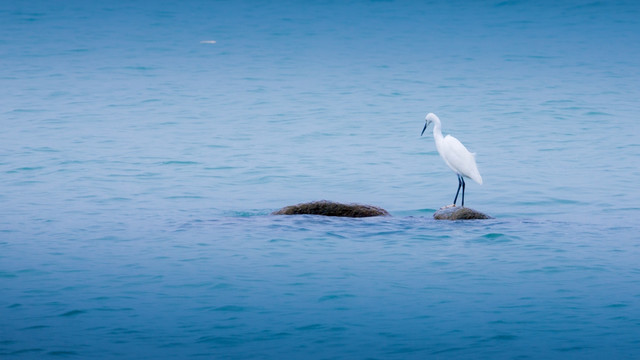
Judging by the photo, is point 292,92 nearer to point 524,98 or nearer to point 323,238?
point 524,98

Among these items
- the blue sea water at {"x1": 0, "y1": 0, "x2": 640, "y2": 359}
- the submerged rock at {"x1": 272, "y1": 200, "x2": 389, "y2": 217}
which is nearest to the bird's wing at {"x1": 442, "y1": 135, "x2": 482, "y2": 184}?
the blue sea water at {"x1": 0, "y1": 0, "x2": 640, "y2": 359}

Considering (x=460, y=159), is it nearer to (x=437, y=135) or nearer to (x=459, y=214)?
(x=437, y=135)

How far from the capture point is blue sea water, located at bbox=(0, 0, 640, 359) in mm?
8672

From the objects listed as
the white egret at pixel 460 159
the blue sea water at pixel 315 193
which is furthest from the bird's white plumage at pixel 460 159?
the blue sea water at pixel 315 193

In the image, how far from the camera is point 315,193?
14.9 metres

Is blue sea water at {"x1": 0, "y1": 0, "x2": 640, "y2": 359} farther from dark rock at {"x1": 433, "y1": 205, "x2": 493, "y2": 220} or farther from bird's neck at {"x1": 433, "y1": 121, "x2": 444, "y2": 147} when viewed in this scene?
bird's neck at {"x1": 433, "y1": 121, "x2": 444, "y2": 147}

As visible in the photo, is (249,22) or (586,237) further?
(249,22)

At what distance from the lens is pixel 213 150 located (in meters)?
18.9

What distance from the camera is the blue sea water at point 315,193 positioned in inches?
341

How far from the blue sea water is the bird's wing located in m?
0.62

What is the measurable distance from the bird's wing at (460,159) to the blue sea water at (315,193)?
62 cm

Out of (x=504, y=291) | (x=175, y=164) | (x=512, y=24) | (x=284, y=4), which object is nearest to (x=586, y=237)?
(x=504, y=291)

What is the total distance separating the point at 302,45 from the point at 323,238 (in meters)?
22.0

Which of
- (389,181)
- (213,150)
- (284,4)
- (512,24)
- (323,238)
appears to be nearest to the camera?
(323,238)
